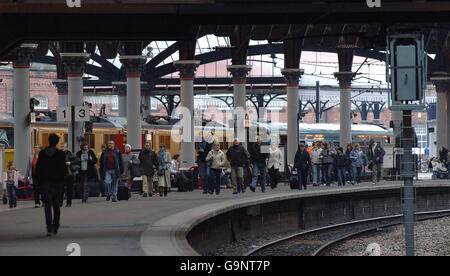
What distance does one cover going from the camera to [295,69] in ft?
121

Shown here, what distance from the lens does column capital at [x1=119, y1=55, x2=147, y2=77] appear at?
3198 centimetres

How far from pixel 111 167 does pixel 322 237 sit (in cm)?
589

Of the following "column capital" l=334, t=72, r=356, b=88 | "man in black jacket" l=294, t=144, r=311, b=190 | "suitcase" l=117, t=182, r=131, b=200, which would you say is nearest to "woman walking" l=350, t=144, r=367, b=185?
"man in black jacket" l=294, t=144, r=311, b=190

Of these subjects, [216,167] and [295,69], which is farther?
[295,69]

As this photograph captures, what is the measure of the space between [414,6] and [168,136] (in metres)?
25.7

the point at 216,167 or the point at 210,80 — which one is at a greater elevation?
the point at 210,80

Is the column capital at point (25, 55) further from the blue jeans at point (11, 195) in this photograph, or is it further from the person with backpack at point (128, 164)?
the blue jeans at point (11, 195)

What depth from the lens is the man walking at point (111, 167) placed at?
81.0 ft

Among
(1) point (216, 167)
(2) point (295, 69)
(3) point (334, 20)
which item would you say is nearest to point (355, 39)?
(2) point (295, 69)

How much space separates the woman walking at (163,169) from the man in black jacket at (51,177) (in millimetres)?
10996

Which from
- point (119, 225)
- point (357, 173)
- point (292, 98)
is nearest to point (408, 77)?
point (119, 225)

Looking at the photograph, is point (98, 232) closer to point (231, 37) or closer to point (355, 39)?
point (231, 37)

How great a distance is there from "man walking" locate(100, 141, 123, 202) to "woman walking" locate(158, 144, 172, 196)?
184 centimetres

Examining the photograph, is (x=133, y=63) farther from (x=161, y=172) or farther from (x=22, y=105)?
(x=161, y=172)
